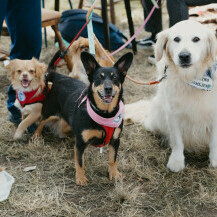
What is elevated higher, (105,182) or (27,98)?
(27,98)

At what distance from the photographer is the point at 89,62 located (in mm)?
2037

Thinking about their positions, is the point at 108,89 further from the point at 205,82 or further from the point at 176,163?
the point at 176,163

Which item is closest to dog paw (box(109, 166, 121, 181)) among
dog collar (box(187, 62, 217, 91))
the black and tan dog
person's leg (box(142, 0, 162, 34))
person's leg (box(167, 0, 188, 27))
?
the black and tan dog

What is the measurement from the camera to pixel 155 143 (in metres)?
2.80

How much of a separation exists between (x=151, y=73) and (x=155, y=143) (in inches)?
73.1

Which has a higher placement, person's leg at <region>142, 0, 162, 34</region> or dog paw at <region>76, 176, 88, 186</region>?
person's leg at <region>142, 0, 162, 34</region>

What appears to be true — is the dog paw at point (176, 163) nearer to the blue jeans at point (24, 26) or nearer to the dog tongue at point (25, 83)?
the dog tongue at point (25, 83)

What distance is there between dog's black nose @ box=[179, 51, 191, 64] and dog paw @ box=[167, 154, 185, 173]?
0.79 metres

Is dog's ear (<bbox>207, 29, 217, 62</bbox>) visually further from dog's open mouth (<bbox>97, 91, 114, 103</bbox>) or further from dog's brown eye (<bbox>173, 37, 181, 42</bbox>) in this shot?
dog's open mouth (<bbox>97, 91, 114, 103</bbox>)

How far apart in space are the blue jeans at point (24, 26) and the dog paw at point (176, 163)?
1.62m

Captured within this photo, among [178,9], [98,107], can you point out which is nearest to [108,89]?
[98,107]

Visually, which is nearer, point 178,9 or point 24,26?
point 24,26

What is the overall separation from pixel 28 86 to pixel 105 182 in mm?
1173

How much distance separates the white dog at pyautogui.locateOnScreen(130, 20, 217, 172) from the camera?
2076 millimetres
